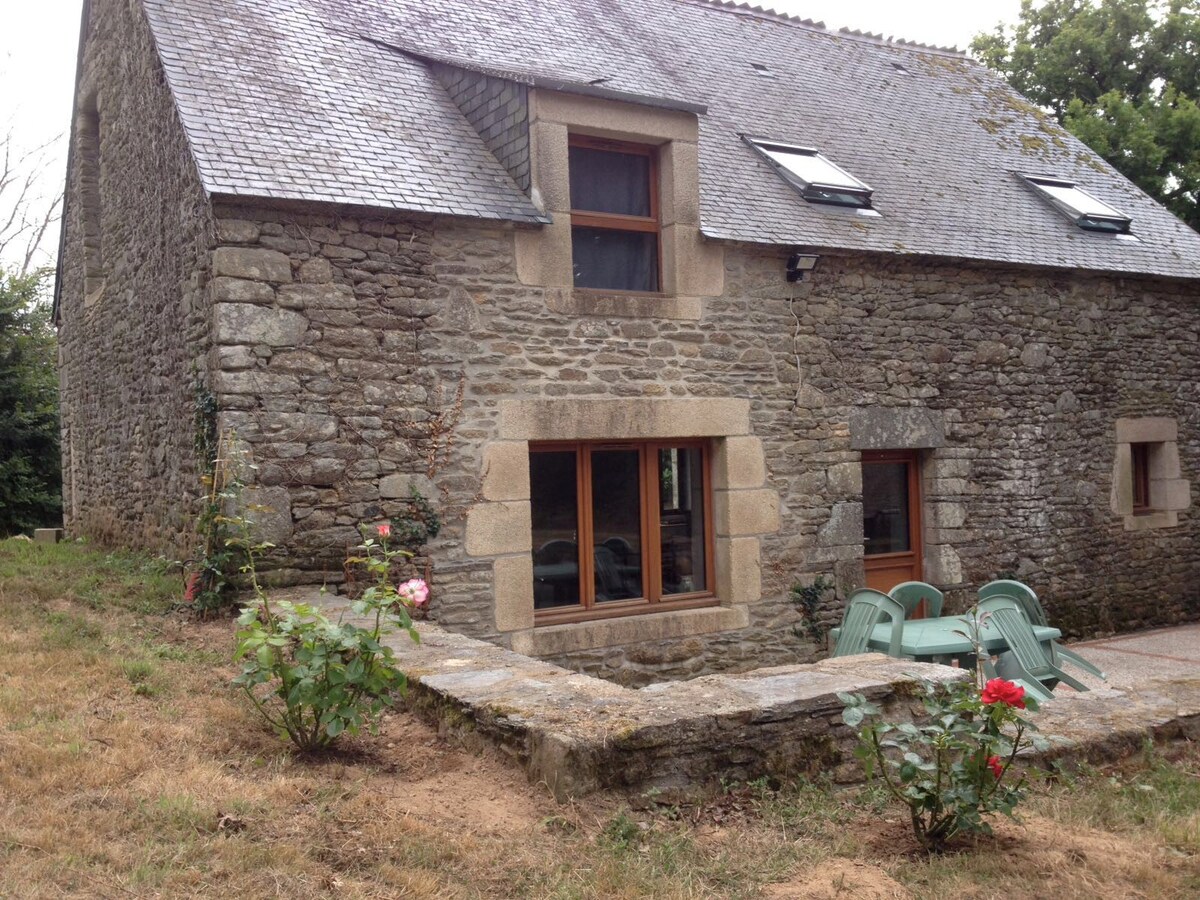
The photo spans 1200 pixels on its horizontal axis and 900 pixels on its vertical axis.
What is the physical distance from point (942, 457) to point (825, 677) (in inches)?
206

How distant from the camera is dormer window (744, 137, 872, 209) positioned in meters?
9.12

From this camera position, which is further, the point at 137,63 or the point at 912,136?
the point at 912,136

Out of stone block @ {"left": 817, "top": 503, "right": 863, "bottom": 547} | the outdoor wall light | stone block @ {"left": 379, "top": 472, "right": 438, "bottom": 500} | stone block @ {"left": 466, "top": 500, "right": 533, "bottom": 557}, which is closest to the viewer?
stone block @ {"left": 379, "top": 472, "right": 438, "bottom": 500}

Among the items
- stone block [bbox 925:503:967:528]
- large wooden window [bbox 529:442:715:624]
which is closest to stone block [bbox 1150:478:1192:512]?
stone block [bbox 925:503:967:528]

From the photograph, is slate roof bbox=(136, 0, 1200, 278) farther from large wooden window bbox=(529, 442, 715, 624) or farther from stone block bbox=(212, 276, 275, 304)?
large wooden window bbox=(529, 442, 715, 624)

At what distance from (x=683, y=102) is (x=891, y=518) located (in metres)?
4.00

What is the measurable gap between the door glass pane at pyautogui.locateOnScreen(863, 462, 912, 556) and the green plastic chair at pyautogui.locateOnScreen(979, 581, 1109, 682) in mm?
1363

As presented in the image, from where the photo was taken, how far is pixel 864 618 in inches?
300

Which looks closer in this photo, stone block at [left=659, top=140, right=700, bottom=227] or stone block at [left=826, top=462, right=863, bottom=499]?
stone block at [left=659, top=140, right=700, bottom=227]

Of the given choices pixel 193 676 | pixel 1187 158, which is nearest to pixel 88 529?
pixel 193 676

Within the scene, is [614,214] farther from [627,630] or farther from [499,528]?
[627,630]

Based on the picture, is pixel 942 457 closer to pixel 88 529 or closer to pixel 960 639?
pixel 960 639

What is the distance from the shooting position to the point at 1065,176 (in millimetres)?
11930

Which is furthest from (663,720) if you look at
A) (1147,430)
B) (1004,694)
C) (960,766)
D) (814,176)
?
(1147,430)
